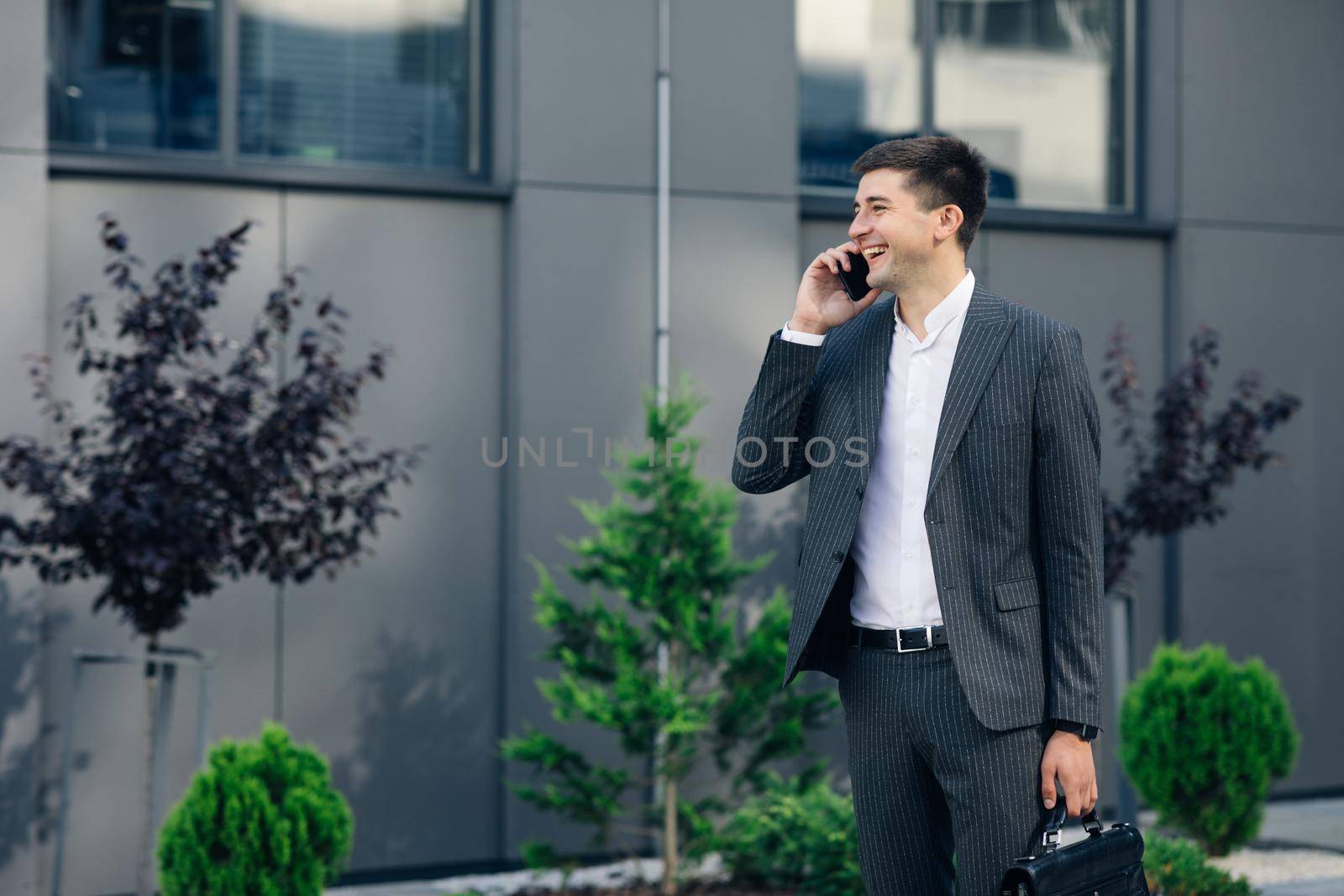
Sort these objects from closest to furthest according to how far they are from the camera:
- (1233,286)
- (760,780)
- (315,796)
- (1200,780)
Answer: (315,796) < (760,780) < (1200,780) < (1233,286)

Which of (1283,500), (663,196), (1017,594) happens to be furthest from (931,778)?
(1283,500)

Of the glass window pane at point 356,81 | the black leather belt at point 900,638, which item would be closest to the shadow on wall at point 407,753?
the glass window pane at point 356,81

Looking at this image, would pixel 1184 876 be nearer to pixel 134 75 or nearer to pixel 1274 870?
pixel 1274 870

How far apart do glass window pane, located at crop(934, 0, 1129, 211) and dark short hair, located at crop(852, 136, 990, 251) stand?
5471mm

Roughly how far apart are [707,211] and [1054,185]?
2.37 metres

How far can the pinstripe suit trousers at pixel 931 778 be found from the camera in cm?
285

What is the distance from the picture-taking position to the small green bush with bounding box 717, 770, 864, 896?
5.64 meters

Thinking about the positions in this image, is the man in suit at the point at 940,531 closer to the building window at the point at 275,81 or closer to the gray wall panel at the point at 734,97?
the gray wall panel at the point at 734,97

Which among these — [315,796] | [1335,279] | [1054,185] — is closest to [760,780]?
[315,796]

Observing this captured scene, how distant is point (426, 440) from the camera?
7.18 metres

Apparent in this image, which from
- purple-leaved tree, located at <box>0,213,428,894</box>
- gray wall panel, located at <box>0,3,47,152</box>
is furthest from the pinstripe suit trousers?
gray wall panel, located at <box>0,3,47,152</box>

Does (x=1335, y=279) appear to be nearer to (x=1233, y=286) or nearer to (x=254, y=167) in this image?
(x=1233, y=286)

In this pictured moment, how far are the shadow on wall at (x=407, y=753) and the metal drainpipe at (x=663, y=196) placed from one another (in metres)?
1.79

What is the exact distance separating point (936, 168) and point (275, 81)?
4992mm
